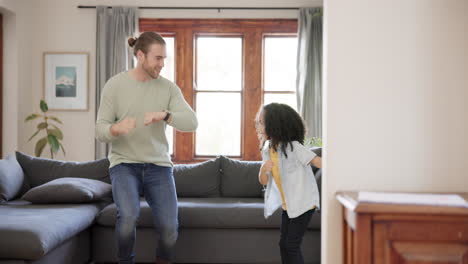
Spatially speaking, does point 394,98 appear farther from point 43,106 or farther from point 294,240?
point 43,106

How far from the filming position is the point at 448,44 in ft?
4.36

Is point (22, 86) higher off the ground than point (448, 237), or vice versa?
point (22, 86)

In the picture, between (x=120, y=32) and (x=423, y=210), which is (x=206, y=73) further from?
(x=423, y=210)

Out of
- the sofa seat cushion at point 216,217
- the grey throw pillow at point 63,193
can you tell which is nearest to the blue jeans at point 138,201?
the sofa seat cushion at point 216,217

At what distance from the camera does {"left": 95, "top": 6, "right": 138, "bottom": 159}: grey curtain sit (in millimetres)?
5582

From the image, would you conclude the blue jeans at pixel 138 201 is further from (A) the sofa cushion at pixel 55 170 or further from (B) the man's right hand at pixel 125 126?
(A) the sofa cushion at pixel 55 170

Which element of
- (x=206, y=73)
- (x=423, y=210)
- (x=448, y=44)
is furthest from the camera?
(x=206, y=73)

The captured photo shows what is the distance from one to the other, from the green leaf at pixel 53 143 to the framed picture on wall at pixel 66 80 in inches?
22.6

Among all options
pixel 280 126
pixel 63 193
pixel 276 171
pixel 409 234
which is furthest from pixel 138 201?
pixel 409 234

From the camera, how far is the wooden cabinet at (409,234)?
3.56 feet

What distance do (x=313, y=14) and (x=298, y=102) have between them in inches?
41.4

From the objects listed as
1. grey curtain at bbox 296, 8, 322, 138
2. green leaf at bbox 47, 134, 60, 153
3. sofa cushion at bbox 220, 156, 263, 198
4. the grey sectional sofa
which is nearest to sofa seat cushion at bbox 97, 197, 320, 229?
the grey sectional sofa

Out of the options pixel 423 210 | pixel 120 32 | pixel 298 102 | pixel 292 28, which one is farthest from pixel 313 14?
pixel 423 210

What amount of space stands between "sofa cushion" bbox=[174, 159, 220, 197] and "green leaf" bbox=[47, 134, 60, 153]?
2.13 meters
